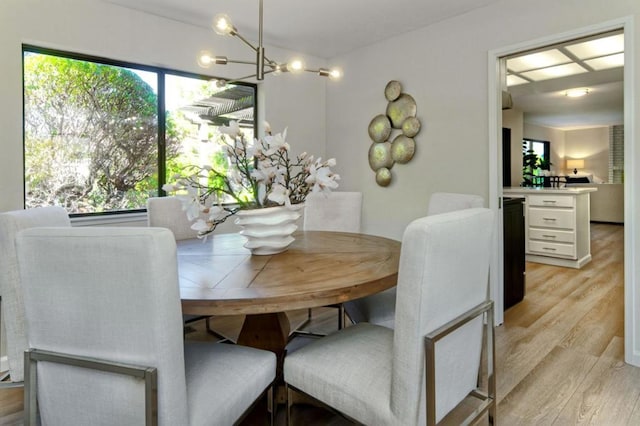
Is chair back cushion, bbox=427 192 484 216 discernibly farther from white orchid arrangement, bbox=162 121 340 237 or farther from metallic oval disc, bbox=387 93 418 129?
metallic oval disc, bbox=387 93 418 129

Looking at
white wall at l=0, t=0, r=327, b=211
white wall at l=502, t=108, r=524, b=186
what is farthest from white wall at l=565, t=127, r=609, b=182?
white wall at l=0, t=0, r=327, b=211

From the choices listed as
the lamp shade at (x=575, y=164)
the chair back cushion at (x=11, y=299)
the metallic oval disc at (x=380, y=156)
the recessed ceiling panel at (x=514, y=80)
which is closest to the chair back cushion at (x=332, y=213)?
the metallic oval disc at (x=380, y=156)

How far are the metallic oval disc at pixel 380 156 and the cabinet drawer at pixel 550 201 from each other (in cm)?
237

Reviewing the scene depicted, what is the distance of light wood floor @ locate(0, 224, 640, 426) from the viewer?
1.83m

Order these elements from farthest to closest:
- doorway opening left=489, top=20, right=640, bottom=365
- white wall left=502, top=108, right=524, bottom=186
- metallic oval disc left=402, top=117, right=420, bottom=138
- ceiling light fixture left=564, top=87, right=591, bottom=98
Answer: white wall left=502, top=108, right=524, bottom=186 < ceiling light fixture left=564, top=87, right=591, bottom=98 < metallic oval disc left=402, top=117, right=420, bottom=138 < doorway opening left=489, top=20, right=640, bottom=365

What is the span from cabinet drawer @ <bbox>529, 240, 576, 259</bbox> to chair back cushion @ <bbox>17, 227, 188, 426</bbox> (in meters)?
4.80

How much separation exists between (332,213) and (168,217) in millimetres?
1166

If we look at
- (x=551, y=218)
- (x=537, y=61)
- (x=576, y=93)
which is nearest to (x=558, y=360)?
(x=551, y=218)

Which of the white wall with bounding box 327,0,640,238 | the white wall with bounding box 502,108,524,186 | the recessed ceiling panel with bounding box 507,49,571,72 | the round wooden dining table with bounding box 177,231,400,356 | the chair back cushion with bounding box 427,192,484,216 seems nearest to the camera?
the round wooden dining table with bounding box 177,231,400,356

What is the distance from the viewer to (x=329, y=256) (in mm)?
1855

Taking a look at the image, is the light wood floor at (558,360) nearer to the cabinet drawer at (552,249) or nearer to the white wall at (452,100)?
the white wall at (452,100)

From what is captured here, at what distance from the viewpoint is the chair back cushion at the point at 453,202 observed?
2088 millimetres

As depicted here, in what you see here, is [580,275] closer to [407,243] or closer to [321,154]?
[321,154]

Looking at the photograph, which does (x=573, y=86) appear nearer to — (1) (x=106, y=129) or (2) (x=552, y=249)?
(2) (x=552, y=249)
